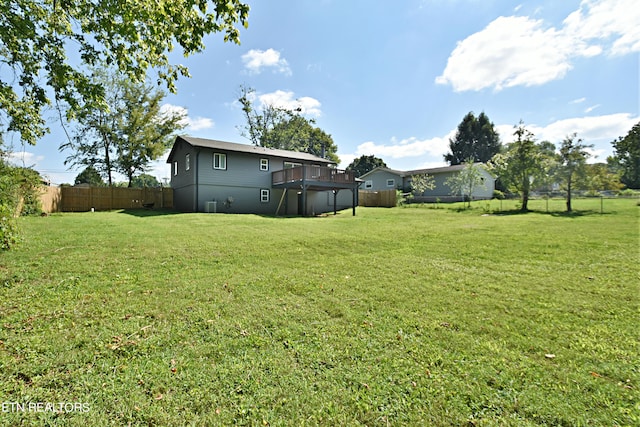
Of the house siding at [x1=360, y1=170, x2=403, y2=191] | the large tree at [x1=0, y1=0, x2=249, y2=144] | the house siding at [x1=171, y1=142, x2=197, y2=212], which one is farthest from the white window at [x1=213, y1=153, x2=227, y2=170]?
the house siding at [x1=360, y1=170, x2=403, y2=191]

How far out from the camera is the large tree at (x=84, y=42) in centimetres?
514

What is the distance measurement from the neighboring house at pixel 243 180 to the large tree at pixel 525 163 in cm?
1254

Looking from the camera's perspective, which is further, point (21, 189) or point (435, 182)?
point (435, 182)

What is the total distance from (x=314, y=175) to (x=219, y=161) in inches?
265

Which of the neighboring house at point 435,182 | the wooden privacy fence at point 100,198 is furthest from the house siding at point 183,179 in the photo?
the neighboring house at point 435,182

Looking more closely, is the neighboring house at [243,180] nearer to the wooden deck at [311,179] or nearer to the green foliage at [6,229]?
the wooden deck at [311,179]

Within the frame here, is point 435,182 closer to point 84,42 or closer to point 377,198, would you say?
point 377,198

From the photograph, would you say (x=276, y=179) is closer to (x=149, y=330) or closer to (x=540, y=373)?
(x=149, y=330)

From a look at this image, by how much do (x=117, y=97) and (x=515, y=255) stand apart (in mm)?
34274

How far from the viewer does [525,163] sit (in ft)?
69.5

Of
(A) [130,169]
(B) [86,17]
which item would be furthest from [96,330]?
(A) [130,169]

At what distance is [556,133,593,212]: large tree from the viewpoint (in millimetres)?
19188

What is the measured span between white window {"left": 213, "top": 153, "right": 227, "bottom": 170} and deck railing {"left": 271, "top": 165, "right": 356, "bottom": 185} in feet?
12.3

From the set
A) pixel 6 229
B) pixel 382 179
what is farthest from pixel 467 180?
pixel 6 229
